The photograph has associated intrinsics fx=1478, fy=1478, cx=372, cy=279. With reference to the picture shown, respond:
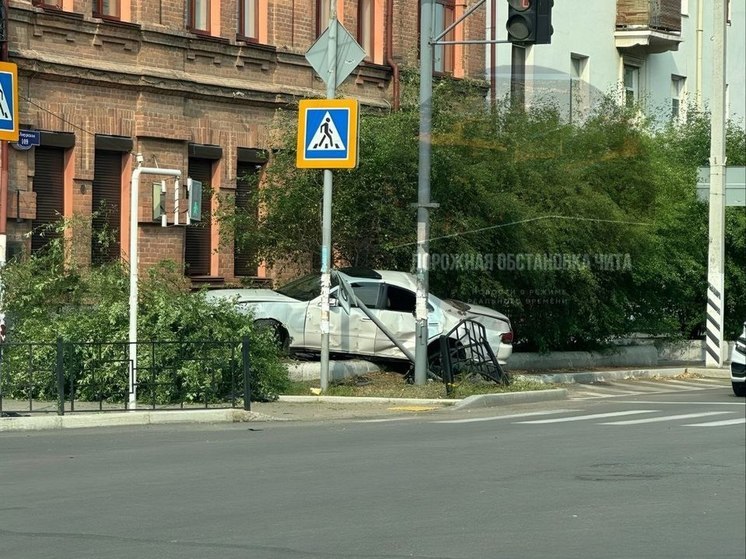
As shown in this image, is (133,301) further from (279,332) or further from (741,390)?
(741,390)

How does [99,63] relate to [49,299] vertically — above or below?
above

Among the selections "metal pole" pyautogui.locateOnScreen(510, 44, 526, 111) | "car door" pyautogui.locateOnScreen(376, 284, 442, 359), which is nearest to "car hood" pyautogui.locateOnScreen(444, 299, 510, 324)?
"car door" pyautogui.locateOnScreen(376, 284, 442, 359)

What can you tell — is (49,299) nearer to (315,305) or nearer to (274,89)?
(315,305)

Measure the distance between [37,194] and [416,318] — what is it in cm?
677

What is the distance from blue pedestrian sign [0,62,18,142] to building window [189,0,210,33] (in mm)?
9778

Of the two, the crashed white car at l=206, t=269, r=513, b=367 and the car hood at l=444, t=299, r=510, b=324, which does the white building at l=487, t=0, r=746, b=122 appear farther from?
the crashed white car at l=206, t=269, r=513, b=367

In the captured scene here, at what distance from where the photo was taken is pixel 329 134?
1998cm

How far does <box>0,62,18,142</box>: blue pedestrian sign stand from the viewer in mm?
16828

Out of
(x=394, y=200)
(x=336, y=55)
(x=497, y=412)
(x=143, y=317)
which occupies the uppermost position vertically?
(x=336, y=55)

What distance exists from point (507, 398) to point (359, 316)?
9.94 ft

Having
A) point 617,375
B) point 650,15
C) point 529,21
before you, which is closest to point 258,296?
point 529,21

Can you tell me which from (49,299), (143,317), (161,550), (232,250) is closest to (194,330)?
(143,317)

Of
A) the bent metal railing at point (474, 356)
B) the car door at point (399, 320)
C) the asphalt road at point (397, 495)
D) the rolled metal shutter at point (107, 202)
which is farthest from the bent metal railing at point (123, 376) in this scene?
the rolled metal shutter at point (107, 202)

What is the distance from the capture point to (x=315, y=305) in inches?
872
